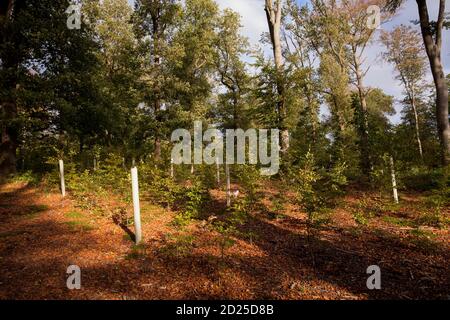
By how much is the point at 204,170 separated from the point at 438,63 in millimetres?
11473

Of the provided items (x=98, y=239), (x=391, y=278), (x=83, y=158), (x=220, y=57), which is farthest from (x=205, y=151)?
(x=391, y=278)

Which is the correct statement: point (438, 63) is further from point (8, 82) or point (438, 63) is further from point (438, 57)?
point (8, 82)

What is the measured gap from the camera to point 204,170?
12320 millimetres

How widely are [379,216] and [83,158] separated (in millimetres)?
15436

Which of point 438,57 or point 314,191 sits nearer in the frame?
point 314,191

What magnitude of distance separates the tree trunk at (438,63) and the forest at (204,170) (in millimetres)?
57

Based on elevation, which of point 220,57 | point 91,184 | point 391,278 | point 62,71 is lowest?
point 391,278

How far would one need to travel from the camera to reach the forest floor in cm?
473

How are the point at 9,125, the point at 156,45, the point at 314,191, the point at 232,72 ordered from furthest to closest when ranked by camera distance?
the point at 232,72 < the point at 156,45 < the point at 9,125 < the point at 314,191

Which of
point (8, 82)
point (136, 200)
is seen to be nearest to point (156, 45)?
point (8, 82)
